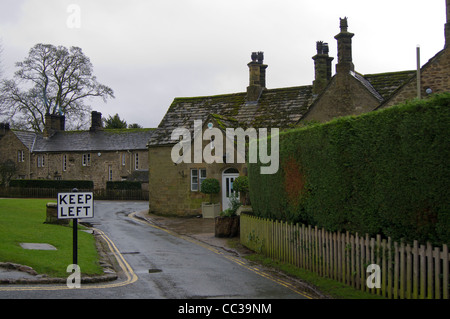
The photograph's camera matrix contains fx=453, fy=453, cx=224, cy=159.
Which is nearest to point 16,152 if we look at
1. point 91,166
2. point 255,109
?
point 91,166

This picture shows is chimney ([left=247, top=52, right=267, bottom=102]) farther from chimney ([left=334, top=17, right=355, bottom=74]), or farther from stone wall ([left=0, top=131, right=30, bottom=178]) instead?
stone wall ([left=0, top=131, right=30, bottom=178])

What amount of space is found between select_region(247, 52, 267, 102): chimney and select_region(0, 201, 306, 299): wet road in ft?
55.6

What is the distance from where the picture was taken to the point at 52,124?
59312 mm

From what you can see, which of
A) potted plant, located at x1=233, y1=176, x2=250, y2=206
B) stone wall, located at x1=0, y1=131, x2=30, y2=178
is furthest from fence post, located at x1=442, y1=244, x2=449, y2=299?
stone wall, located at x1=0, y1=131, x2=30, y2=178

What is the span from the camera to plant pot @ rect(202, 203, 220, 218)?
91.1 feet

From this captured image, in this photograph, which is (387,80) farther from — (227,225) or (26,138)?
(26,138)

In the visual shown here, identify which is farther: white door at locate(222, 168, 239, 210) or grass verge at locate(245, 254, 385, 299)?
white door at locate(222, 168, 239, 210)

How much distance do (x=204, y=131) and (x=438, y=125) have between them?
20712 mm

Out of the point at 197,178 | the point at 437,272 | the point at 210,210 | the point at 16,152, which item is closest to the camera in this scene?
the point at 437,272

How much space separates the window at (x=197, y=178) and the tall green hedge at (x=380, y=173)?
1532cm

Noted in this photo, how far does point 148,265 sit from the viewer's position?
42.8ft

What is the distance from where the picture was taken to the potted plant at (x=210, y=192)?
89.8 feet

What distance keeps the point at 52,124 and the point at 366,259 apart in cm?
5628
